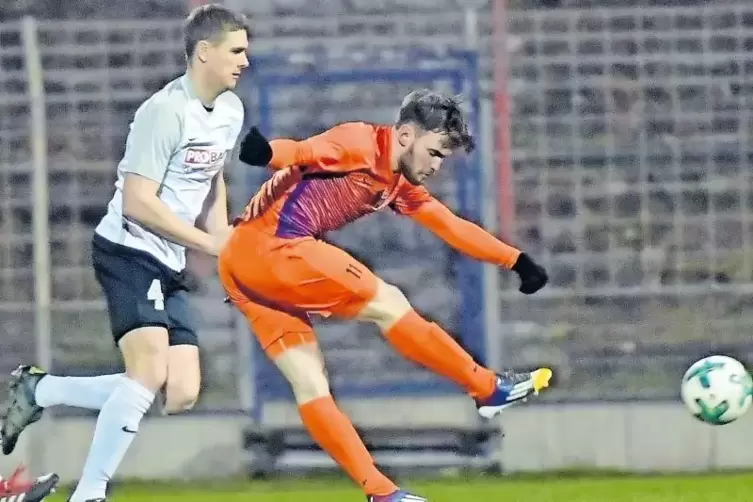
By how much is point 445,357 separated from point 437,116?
2.76ft

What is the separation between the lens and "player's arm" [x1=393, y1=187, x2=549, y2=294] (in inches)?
251

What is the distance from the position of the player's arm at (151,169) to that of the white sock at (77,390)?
0.67m

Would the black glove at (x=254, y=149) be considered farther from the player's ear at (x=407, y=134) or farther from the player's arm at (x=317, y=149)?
the player's ear at (x=407, y=134)

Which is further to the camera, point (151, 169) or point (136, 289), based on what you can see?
point (136, 289)

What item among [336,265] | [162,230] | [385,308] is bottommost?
[385,308]

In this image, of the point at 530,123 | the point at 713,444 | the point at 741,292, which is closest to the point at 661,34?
the point at 530,123

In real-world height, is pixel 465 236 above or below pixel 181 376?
above

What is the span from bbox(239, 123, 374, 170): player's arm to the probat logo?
0.39 m

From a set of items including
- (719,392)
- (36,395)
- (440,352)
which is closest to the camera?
(440,352)

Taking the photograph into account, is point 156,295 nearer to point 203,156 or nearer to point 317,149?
point 203,156

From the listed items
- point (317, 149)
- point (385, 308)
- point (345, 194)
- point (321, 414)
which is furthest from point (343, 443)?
point (317, 149)

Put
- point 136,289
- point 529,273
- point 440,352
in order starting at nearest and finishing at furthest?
point 136,289
point 440,352
point 529,273

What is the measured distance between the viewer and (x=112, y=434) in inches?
235

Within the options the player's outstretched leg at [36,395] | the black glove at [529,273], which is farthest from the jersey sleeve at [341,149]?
the player's outstretched leg at [36,395]
